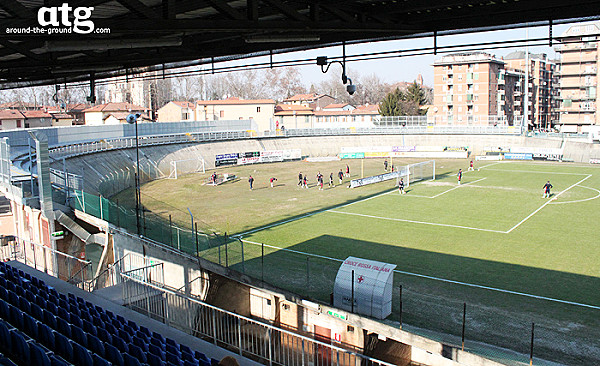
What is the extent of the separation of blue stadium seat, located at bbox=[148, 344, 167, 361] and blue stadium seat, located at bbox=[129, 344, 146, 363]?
0.24m

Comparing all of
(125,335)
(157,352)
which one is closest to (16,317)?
(125,335)

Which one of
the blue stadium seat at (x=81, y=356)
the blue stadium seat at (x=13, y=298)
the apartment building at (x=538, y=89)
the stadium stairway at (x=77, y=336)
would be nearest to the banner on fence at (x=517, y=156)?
the apartment building at (x=538, y=89)

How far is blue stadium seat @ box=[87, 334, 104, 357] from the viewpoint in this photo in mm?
8930

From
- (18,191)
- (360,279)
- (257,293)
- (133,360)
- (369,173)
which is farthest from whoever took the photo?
(369,173)

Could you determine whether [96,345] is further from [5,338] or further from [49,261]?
[49,261]

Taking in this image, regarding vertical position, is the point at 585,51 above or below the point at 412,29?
above

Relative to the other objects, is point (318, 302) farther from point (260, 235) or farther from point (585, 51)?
point (585, 51)

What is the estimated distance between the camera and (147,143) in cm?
5281

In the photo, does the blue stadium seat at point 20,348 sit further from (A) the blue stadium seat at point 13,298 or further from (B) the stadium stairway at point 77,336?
(A) the blue stadium seat at point 13,298

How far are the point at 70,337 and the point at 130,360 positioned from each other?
2073mm

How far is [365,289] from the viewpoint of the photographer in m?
15.7

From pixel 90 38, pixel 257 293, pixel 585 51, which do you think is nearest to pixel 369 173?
pixel 257 293

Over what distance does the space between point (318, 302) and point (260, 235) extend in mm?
10659

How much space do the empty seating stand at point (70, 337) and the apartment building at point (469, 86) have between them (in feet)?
264
